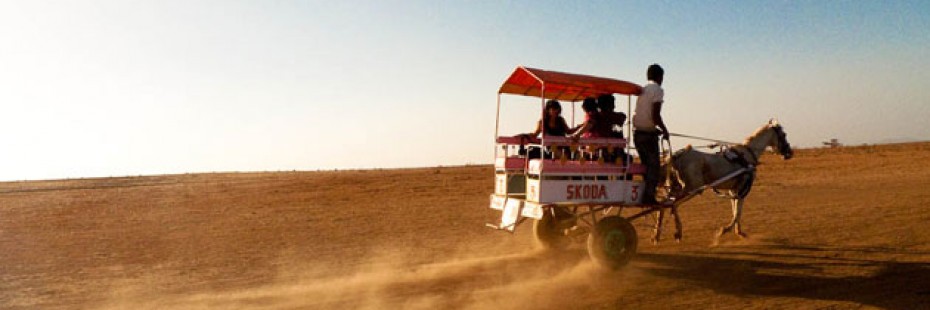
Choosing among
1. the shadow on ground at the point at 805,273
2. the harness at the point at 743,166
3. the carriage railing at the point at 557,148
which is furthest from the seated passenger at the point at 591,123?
the harness at the point at 743,166

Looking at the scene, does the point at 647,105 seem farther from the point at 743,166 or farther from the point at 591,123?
the point at 743,166

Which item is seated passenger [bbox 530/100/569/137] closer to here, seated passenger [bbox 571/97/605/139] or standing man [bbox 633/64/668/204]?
seated passenger [bbox 571/97/605/139]

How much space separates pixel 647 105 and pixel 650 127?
0.32 m

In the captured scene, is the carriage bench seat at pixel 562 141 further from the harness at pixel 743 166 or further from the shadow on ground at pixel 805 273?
the harness at pixel 743 166

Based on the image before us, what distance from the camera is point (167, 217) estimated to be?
17.1 metres

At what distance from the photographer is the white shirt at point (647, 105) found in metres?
9.33

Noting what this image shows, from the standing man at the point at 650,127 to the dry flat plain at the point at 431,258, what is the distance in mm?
1268

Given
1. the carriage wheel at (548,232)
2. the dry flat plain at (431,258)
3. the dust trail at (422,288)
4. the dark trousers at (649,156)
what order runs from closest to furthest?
1. the dust trail at (422,288)
2. the dry flat plain at (431,258)
3. the dark trousers at (649,156)
4. the carriage wheel at (548,232)

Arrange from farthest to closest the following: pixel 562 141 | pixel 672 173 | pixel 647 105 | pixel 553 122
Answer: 1. pixel 672 173
2. pixel 553 122
3. pixel 647 105
4. pixel 562 141

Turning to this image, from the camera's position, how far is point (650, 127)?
31.2 feet

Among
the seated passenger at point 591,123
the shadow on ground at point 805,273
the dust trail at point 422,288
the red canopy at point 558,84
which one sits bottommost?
the dust trail at point 422,288

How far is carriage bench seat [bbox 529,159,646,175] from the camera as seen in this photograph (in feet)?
28.7

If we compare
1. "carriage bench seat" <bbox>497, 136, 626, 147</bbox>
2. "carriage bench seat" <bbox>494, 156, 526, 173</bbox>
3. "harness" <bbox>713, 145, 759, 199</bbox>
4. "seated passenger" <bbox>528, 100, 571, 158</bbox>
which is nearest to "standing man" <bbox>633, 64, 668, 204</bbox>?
"carriage bench seat" <bbox>497, 136, 626, 147</bbox>

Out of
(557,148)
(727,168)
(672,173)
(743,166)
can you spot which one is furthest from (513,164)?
(743,166)
